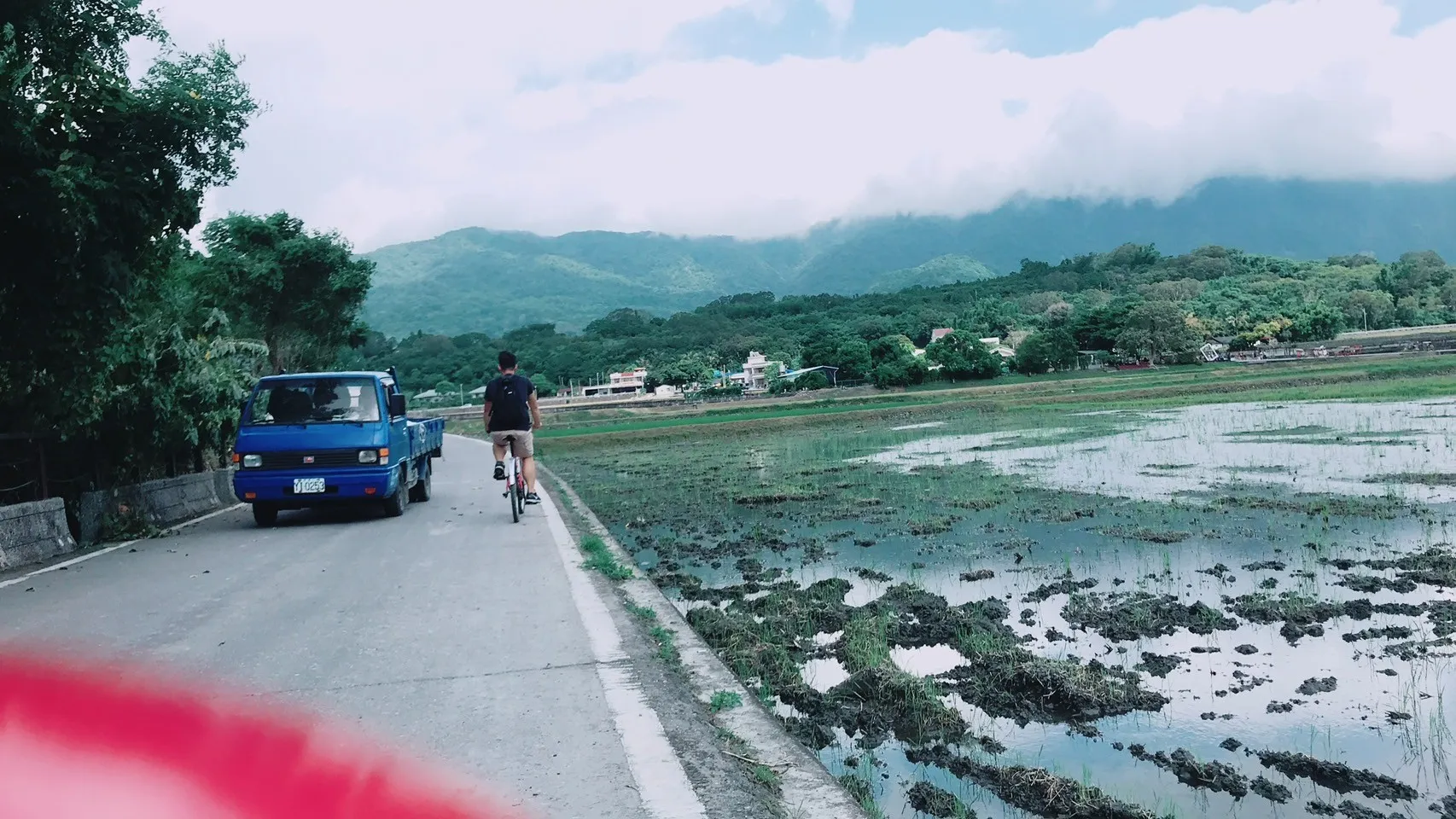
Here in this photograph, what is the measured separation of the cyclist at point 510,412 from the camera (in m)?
12.6

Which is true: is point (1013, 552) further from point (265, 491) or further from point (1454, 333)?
point (1454, 333)

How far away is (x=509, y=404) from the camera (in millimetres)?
12602

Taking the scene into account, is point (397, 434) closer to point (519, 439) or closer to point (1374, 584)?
point (519, 439)

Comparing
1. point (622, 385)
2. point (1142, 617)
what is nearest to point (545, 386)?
point (622, 385)

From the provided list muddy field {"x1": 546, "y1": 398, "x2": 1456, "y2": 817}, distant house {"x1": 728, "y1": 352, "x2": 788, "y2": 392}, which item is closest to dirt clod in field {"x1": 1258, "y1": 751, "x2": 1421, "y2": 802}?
muddy field {"x1": 546, "y1": 398, "x2": 1456, "y2": 817}

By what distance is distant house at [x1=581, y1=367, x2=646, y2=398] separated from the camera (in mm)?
138625

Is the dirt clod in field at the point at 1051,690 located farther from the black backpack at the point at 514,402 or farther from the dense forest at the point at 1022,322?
the dense forest at the point at 1022,322

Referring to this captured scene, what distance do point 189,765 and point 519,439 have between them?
332 inches

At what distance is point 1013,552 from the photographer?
10.3 meters

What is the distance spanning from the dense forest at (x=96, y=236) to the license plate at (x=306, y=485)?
243 cm

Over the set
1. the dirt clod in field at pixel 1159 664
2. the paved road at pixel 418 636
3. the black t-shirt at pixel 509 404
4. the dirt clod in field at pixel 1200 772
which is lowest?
the dirt clod in field at pixel 1159 664

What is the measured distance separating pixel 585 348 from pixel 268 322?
120120 millimetres

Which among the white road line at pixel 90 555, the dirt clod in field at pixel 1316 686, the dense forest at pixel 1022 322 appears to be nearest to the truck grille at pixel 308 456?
the white road line at pixel 90 555

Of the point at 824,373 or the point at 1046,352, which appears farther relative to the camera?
the point at 824,373
